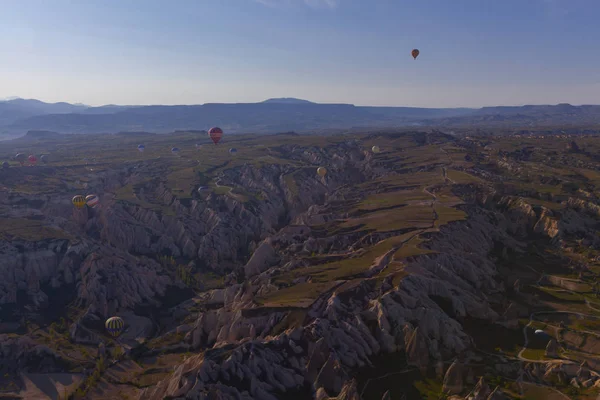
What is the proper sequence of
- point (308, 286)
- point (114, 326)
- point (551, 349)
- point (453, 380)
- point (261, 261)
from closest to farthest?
point (453, 380) → point (551, 349) → point (308, 286) → point (114, 326) → point (261, 261)

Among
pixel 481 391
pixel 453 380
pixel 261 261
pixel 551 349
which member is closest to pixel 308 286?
pixel 453 380

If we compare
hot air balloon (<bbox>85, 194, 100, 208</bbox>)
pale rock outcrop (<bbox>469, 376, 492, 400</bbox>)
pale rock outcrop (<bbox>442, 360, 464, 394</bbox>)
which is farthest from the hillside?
hot air balloon (<bbox>85, 194, 100, 208</bbox>)

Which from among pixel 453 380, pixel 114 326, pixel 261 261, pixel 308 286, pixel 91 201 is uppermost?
pixel 91 201

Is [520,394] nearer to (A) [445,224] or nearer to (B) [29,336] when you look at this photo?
(A) [445,224]

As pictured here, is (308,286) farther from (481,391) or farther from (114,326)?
(114,326)

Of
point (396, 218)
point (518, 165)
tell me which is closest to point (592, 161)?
point (518, 165)

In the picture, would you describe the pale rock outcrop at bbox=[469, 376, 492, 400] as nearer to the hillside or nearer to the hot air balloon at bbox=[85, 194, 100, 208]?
the hillside

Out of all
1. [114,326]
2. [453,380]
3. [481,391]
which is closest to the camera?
[481,391]

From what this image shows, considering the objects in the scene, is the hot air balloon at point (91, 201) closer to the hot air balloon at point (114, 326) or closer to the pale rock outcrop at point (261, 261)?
the pale rock outcrop at point (261, 261)

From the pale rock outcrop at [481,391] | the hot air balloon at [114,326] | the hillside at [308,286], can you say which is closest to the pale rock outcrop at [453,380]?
the hillside at [308,286]
